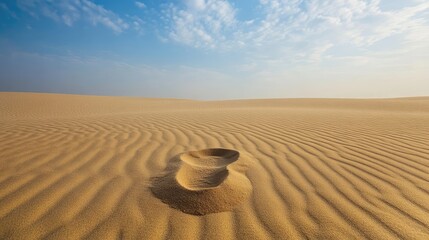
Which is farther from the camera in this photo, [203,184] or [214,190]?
[203,184]

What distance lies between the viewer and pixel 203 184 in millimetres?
2504

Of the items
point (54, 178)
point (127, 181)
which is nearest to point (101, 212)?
point (127, 181)

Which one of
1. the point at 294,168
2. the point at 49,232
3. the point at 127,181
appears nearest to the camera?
the point at 49,232

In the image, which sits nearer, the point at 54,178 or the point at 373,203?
the point at 373,203

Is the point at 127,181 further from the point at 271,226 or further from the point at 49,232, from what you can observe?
the point at 271,226

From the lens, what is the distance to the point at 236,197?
2197 millimetres

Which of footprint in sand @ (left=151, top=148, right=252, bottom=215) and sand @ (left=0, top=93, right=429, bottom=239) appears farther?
footprint in sand @ (left=151, top=148, right=252, bottom=215)

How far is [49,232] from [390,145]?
184 inches

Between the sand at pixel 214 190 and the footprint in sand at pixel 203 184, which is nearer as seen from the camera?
the sand at pixel 214 190

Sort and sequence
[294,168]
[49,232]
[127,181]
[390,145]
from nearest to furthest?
[49,232], [127,181], [294,168], [390,145]

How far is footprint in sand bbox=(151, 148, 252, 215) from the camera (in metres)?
2.09

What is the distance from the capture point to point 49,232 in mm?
1735

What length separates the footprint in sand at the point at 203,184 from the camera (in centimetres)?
209

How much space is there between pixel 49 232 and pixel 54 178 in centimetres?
105
